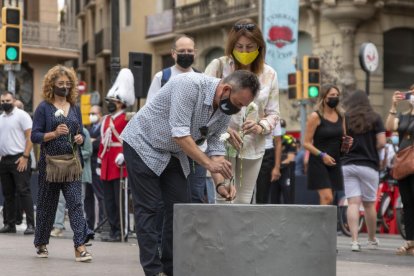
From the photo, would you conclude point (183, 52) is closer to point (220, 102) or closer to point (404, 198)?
point (220, 102)

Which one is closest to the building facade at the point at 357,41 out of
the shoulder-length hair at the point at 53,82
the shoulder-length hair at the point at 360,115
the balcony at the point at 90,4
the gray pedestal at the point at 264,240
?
the shoulder-length hair at the point at 360,115

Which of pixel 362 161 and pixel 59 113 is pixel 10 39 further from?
pixel 59 113

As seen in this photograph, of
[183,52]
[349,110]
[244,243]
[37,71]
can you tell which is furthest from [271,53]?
[37,71]

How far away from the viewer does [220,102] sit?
23.4ft

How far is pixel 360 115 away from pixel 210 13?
28.4 metres

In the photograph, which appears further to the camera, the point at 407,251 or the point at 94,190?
the point at 94,190

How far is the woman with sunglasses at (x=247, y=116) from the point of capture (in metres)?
8.54

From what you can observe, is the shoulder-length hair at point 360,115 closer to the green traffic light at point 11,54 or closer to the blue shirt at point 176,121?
the blue shirt at point 176,121

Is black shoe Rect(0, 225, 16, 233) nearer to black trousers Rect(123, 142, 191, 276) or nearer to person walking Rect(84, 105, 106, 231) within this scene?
person walking Rect(84, 105, 106, 231)

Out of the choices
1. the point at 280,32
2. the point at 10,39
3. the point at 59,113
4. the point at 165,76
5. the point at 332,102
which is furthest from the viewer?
the point at 280,32

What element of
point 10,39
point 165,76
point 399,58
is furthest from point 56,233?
point 399,58

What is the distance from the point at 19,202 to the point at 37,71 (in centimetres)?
2972

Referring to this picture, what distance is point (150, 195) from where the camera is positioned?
7.82 m

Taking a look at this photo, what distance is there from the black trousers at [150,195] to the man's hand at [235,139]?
21.8 inches
